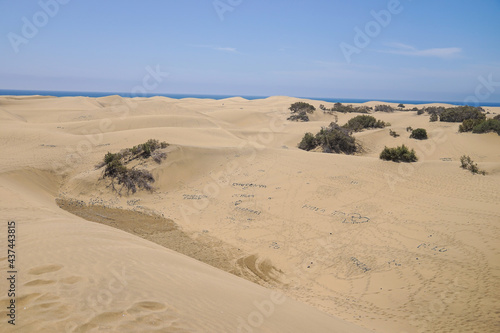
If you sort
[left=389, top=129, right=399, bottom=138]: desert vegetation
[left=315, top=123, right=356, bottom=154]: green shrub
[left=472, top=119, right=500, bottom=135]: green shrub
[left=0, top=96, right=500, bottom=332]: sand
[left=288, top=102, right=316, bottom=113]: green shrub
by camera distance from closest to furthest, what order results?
[left=0, top=96, right=500, bottom=332]: sand < [left=315, top=123, right=356, bottom=154]: green shrub < [left=472, top=119, right=500, bottom=135]: green shrub < [left=389, top=129, right=399, bottom=138]: desert vegetation < [left=288, top=102, right=316, bottom=113]: green shrub

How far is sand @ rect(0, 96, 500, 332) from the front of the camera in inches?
153

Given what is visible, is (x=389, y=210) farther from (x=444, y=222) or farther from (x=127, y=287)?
(x=127, y=287)

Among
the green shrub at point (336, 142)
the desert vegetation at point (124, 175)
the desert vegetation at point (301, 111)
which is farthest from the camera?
the desert vegetation at point (301, 111)

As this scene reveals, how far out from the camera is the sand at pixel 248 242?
3875mm

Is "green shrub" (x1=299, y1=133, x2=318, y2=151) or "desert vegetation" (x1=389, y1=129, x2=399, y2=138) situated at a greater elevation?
"desert vegetation" (x1=389, y1=129, x2=399, y2=138)

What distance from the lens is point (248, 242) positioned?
27.7 feet

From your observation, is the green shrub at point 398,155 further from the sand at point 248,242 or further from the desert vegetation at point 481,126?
the desert vegetation at point 481,126

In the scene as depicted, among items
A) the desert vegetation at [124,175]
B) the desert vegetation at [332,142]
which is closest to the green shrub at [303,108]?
the desert vegetation at [332,142]

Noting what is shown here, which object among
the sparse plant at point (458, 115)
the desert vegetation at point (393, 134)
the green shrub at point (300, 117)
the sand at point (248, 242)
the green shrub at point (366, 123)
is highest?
the sparse plant at point (458, 115)

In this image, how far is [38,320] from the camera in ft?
10.2

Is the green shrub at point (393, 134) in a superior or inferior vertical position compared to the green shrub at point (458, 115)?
inferior

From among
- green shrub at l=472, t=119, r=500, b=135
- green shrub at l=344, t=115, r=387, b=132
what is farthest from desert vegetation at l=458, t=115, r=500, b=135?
green shrub at l=344, t=115, r=387, b=132

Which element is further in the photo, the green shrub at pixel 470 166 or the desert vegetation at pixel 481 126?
the desert vegetation at pixel 481 126

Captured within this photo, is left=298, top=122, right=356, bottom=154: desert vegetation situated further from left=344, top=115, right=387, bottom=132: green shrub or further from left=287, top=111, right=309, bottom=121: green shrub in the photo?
left=287, top=111, right=309, bottom=121: green shrub
